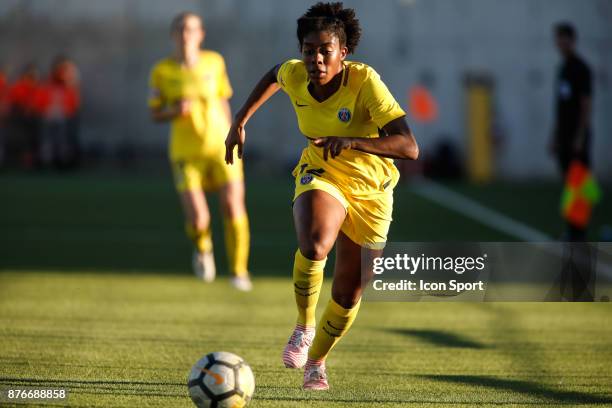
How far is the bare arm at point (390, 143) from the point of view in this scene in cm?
519

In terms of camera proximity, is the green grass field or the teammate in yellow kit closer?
the green grass field

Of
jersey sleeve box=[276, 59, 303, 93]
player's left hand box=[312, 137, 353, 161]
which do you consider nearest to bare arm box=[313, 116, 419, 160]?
player's left hand box=[312, 137, 353, 161]

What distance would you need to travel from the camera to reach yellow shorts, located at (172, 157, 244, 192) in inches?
396

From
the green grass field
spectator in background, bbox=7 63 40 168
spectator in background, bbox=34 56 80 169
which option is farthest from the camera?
spectator in background, bbox=7 63 40 168

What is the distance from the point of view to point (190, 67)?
10.2 meters

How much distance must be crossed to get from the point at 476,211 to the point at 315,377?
12511 millimetres

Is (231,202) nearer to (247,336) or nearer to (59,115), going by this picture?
(247,336)

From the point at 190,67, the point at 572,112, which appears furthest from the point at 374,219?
the point at 572,112

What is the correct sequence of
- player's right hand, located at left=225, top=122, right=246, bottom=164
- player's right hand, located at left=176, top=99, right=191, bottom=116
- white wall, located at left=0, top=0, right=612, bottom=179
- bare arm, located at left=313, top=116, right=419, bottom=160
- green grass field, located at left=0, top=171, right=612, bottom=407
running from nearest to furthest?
1. bare arm, located at left=313, top=116, right=419, bottom=160
2. green grass field, located at left=0, top=171, right=612, bottom=407
3. player's right hand, located at left=225, top=122, right=246, bottom=164
4. player's right hand, located at left=176, top=99, right=191, bottom=116
5. white wall, located at left=0, top=0, right=612, bottom=179

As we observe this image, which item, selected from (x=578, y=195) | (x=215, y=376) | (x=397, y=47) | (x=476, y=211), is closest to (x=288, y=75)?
(x=215, y=376)

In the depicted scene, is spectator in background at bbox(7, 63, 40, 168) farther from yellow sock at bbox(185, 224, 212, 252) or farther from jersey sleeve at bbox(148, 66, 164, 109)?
yellow sock at bbox(185, 224, 212, 252)

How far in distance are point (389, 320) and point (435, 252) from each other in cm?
207

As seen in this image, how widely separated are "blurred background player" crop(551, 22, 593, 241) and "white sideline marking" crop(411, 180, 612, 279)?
43.3 inches

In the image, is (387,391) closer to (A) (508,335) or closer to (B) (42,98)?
(A) (508,335)
